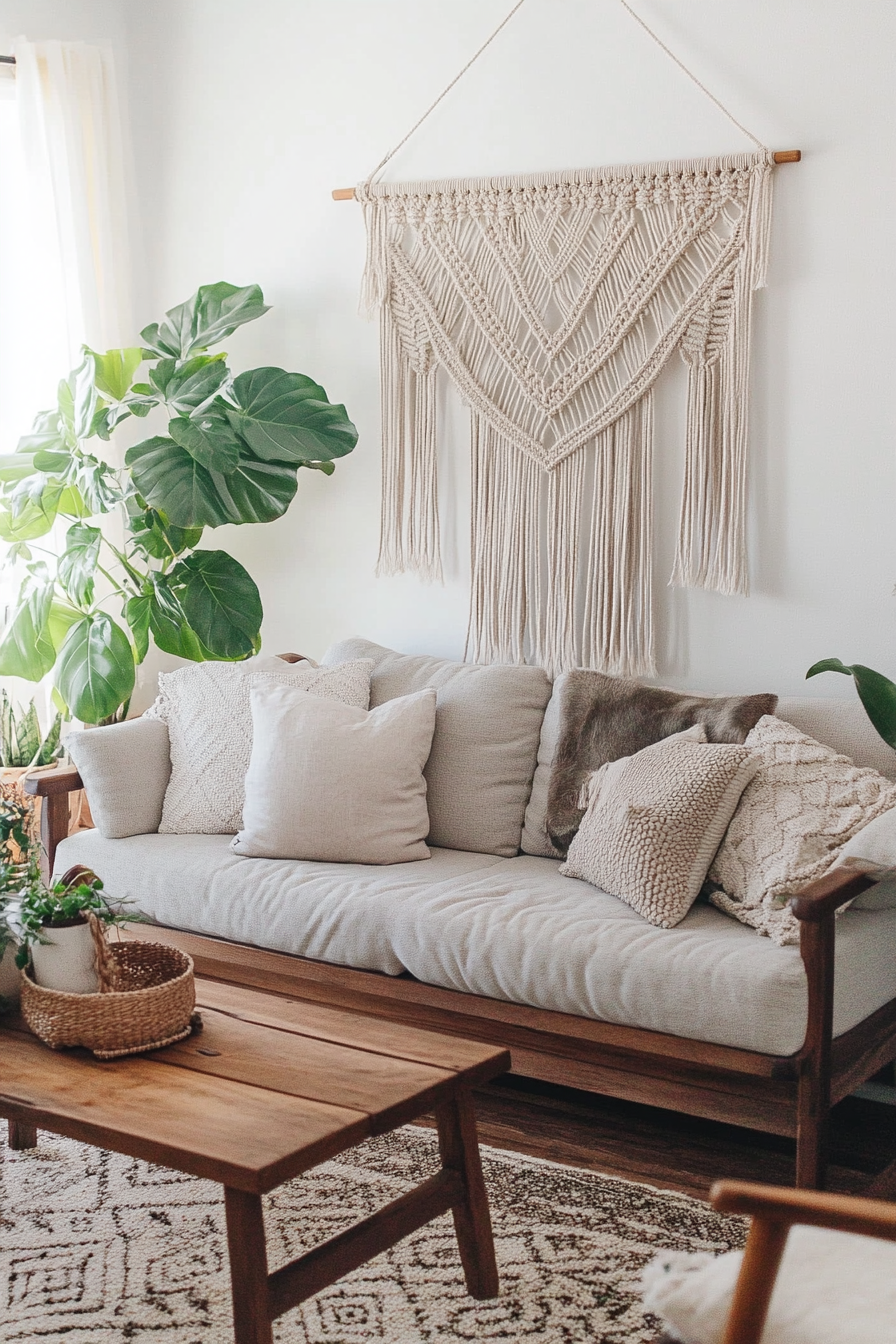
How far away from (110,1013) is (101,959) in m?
0.12

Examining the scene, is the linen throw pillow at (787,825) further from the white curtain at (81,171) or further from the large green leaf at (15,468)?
the white curtain at (81,171)

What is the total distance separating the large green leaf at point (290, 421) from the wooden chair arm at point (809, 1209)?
249cm

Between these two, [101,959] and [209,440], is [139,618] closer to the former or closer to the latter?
[209,440]

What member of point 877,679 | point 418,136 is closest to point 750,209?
point 418,136

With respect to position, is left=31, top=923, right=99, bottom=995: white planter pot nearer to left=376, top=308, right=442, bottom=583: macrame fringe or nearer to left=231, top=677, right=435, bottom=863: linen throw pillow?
left=231, top=677, right=435, bottom=863: linen throw pillow

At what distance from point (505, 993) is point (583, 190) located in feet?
6.19

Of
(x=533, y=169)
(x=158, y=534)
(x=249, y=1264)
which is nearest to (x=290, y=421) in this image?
(x=158, y=534)

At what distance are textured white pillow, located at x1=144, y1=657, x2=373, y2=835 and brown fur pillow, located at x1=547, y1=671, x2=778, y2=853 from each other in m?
0.54

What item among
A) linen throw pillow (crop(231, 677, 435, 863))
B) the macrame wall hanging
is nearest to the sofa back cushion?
the macrame wall hanging

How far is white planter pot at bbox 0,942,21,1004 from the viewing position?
6.63 feet

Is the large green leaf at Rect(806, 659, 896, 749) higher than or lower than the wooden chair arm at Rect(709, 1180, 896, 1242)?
higher

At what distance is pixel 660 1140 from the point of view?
244 centimetres

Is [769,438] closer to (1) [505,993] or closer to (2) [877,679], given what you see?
(2) [877,679]

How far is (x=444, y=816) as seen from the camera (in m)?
2.99
